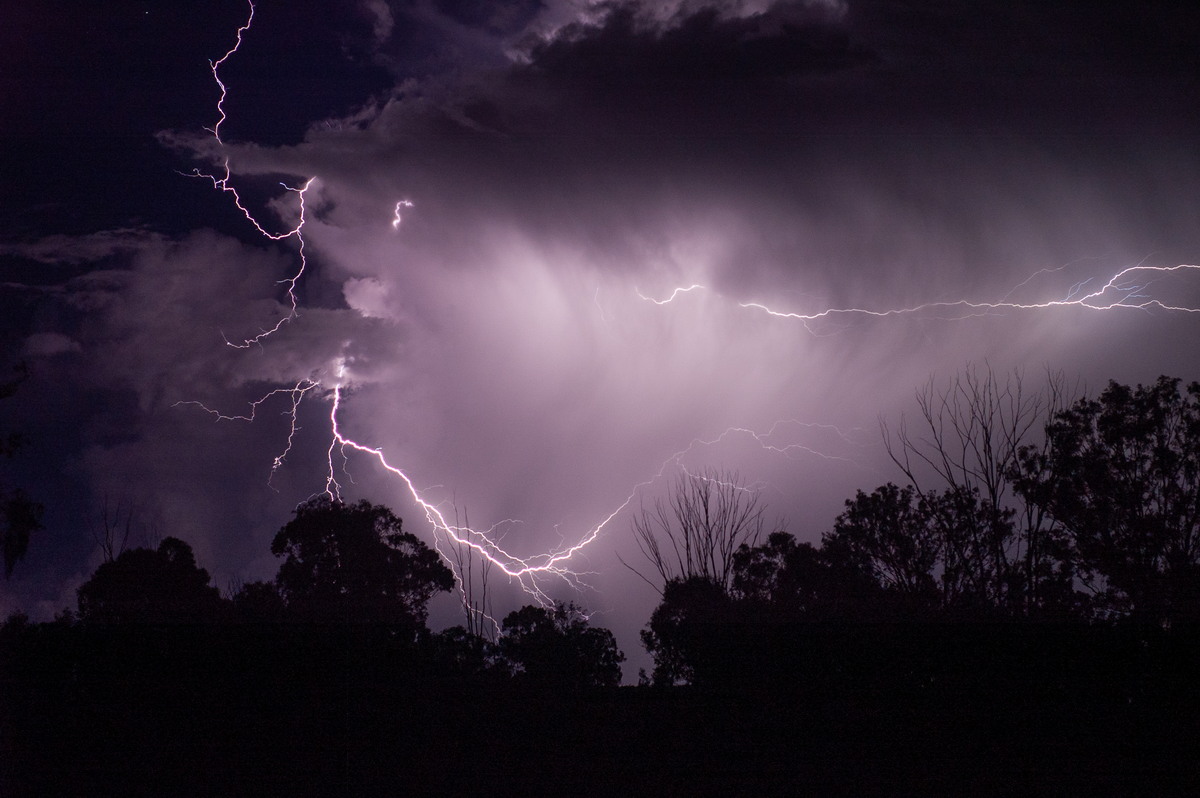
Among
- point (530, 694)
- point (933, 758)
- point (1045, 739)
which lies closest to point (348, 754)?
point (530, 694)

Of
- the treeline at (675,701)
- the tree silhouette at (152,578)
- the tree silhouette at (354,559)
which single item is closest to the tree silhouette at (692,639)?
the treeline at (675,701)

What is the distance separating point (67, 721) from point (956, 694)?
30.9ft

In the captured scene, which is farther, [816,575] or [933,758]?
[816,575]

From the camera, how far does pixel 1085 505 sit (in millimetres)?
9945

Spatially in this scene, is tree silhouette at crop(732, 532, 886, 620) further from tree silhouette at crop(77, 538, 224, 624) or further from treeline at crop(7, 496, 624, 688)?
tree silhouette at crop(77, 538, 224, 624)

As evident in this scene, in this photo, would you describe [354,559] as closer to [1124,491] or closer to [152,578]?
[152,578]

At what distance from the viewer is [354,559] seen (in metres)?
13.2

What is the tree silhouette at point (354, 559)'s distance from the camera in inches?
508

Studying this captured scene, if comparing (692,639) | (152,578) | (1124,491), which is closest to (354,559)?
(152,578)

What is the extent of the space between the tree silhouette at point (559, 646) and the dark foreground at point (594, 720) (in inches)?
128

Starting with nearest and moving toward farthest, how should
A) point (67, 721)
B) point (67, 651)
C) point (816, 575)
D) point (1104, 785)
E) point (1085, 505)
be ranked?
point (1104, 785) → point (67, 721) → point (67, 651) → point (1085, 505) → point (816, 575)

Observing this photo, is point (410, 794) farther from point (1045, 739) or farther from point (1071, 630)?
point (1071, 630)

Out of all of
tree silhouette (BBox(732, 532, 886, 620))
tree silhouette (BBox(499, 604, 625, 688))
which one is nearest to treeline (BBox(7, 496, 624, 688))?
tree silhouette (BBox(499, 604, 625, 688))

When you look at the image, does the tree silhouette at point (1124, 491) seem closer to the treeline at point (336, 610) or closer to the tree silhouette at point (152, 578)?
the treeline at point (336, 610)
